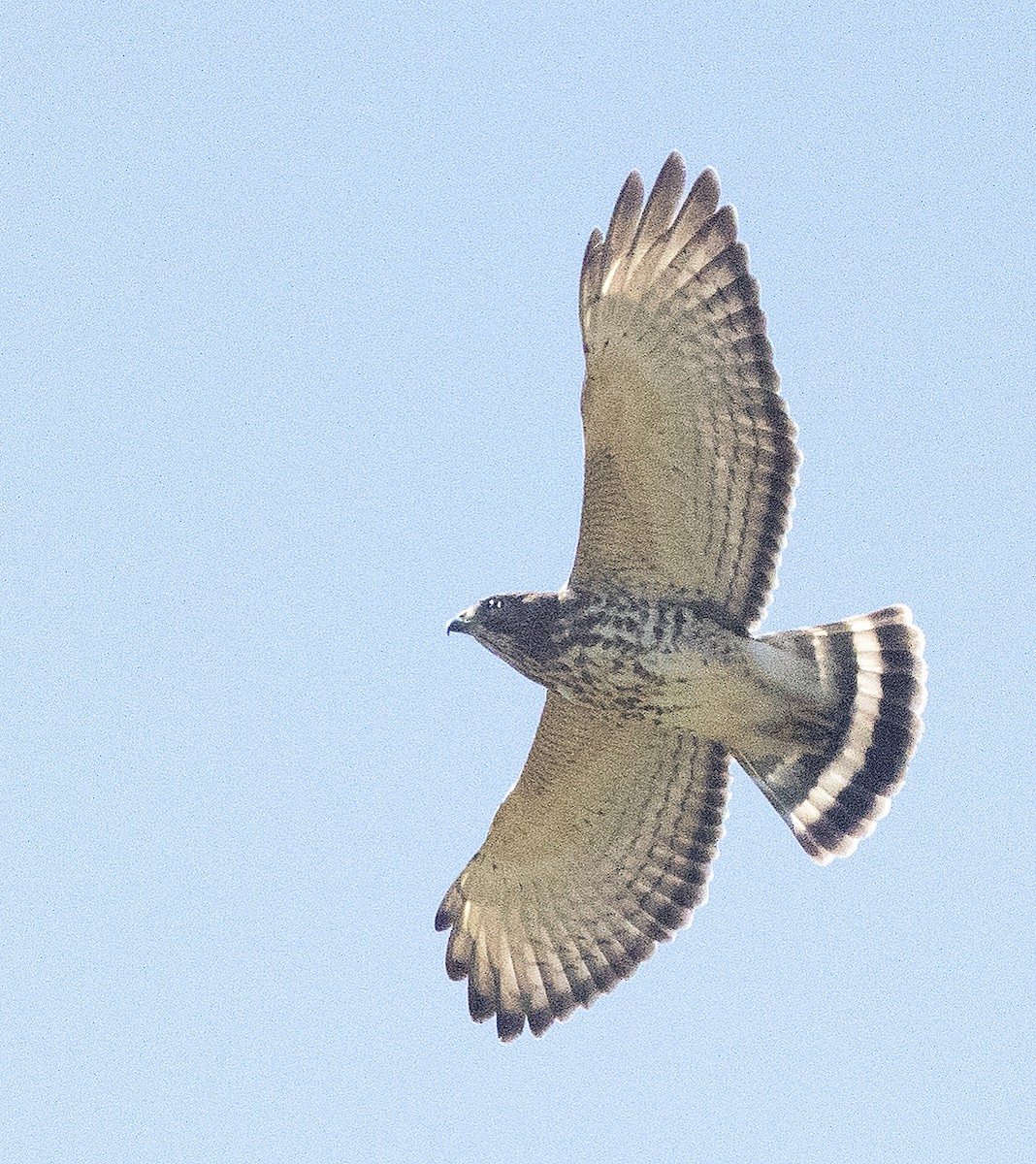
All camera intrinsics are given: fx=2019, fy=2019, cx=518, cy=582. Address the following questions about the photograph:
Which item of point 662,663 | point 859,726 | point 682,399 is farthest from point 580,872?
point 682,399

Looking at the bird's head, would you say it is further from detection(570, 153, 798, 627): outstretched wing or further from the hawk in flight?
detection(570, 153, 798, 627): outstretched wing

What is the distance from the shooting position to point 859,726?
10.2 metres

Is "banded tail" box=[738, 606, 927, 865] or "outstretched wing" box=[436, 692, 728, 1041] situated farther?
"outstretched wing" box=[436, 692, 728, 1041]

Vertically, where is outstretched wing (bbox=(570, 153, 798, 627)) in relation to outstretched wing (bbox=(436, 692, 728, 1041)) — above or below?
above

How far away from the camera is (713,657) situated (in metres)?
9.78

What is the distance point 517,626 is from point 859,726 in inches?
72.5

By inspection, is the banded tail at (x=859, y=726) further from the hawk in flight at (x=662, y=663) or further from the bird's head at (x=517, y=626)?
the bird's head at (x=517, y=626)

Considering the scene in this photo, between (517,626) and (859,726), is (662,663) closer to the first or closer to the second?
(517,626)

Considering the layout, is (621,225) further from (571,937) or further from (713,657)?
(571,937)

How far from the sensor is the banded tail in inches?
401

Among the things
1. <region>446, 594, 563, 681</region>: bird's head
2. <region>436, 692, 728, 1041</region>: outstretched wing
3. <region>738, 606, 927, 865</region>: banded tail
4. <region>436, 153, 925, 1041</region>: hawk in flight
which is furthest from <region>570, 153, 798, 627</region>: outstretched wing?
<region>436, 692, 728, 1041</region>: outstretched wing

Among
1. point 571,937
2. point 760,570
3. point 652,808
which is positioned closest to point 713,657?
point 760,570

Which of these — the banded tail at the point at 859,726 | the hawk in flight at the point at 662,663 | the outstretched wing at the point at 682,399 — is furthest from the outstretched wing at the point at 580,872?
the outstretched wing at the point at 682,399

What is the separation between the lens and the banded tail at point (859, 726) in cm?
1018
